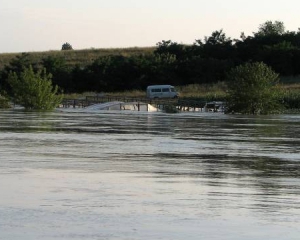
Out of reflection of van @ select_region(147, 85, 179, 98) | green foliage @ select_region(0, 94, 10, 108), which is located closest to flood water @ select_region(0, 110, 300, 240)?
green foliage @ select_region(0, 94, 10, 108)

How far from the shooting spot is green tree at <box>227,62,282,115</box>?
6431 cm

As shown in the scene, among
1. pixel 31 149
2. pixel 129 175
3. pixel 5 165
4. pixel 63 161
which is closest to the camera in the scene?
pixel 129 175

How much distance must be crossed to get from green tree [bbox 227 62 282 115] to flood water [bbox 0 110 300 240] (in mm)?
38540

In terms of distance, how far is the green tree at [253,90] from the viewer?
64312mm

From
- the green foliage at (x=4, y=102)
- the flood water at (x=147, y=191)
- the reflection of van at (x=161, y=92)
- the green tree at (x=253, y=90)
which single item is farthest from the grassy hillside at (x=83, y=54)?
the flood water at (x=147, y=191)

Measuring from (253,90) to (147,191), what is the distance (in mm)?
50449

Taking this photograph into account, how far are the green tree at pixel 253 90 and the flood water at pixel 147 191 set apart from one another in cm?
3854

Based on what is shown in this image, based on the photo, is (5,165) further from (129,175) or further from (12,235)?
(12,235)

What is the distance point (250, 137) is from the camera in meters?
31.7

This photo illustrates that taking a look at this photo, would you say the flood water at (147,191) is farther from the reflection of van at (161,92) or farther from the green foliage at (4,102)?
the reflection of van at (161,92)

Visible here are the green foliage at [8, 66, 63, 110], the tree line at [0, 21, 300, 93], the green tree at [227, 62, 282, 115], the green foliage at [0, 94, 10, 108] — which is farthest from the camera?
the tree line at [0, 21, 300, 93]

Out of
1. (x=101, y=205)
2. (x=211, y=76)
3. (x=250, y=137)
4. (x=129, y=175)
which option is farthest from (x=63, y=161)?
(x=211, y=76)

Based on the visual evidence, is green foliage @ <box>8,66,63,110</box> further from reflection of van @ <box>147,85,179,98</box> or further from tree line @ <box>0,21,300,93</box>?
tree line @ <box>0,21,300,93</box>

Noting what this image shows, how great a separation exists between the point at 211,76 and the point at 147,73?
7.51 metres
